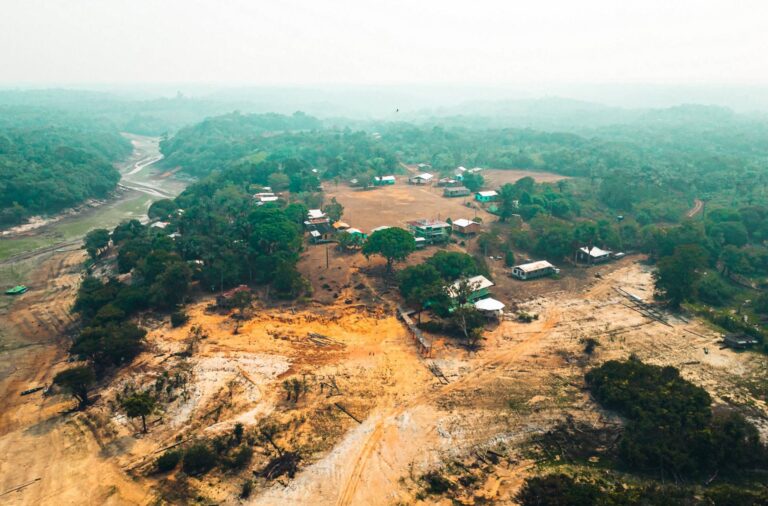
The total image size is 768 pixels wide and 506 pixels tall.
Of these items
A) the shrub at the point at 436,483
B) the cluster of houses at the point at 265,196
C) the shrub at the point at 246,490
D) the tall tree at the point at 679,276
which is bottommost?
the shrub at the point at 246,490

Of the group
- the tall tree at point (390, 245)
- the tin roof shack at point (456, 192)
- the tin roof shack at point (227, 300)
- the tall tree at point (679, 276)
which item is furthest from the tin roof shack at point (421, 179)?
the tin roof shack at point (227, 300)

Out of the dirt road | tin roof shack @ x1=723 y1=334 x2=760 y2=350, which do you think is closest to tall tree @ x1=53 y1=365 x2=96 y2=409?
the dirt road

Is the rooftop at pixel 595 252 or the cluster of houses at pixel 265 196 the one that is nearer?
the rooftop at pixel 595 252

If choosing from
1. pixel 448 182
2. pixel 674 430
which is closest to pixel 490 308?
pixel 674 430

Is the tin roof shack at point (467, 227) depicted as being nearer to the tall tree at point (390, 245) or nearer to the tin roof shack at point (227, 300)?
the tall tree at point (390, 245)

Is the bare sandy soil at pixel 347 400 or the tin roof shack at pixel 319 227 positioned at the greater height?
the tin roof shack at pixel 319 227

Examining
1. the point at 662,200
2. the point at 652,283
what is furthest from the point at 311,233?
the point at 662,200

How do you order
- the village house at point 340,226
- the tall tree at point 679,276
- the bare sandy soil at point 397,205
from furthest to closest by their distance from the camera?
1. the bare sandy soil at point 397,205
2. the village house at point 340,226
3. the tall tree at point 679,276
